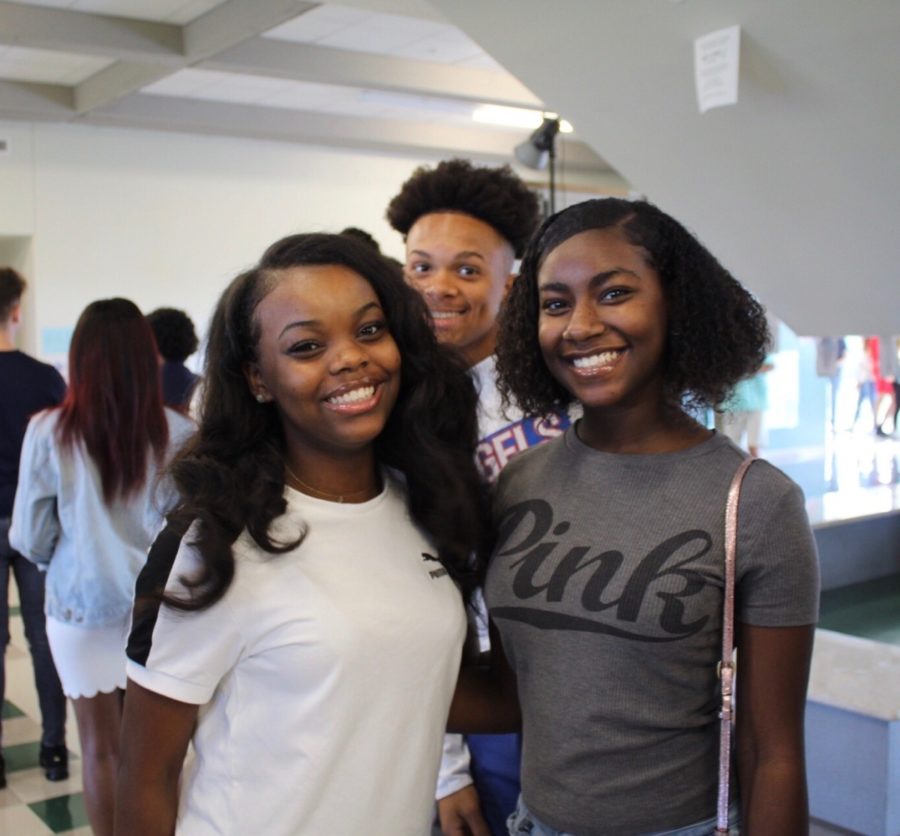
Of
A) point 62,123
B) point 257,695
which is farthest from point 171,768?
point 62,123

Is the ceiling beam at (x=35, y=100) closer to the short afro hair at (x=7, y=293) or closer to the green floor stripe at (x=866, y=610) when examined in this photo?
the short afro hair at (x=7, y=293)

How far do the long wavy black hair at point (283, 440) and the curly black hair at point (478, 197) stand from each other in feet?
1.78

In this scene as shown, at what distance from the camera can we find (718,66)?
2740 millimetres

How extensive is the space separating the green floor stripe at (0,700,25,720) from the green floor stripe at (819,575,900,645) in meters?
3.29

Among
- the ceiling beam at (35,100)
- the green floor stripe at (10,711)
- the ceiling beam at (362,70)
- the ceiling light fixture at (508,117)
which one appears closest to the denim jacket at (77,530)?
the green floor stripe at (10,711)

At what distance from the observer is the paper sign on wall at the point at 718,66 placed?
2.70 metres

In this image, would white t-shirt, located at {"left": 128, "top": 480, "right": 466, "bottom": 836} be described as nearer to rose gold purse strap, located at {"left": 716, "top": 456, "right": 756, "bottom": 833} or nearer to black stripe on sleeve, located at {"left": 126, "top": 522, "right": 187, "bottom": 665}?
black stripe on sleeve, located at {"left": 126, "top": 522, "right": 187, "bottom": 665}

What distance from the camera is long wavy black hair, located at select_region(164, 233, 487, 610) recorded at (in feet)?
4.30

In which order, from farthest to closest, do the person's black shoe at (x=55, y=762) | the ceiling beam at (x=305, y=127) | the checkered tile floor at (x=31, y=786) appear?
the ceiling beam at (x=305, y=127), the person's black shoe at (x=55, y=762), the checkered tile floor at (x=31, y=786)

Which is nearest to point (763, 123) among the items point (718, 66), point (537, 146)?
point (718, 66)

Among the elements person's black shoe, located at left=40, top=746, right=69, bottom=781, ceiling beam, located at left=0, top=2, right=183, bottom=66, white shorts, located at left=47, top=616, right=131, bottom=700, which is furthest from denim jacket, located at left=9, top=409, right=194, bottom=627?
ceiling beam, located at left=0, top=2, right=183, bottom=66

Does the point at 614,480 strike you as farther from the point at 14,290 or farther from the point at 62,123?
the point at 62,123

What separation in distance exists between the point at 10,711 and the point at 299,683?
3.86 meters

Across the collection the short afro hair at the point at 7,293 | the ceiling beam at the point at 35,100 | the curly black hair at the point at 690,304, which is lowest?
the curly black hair at the point at 690,304
